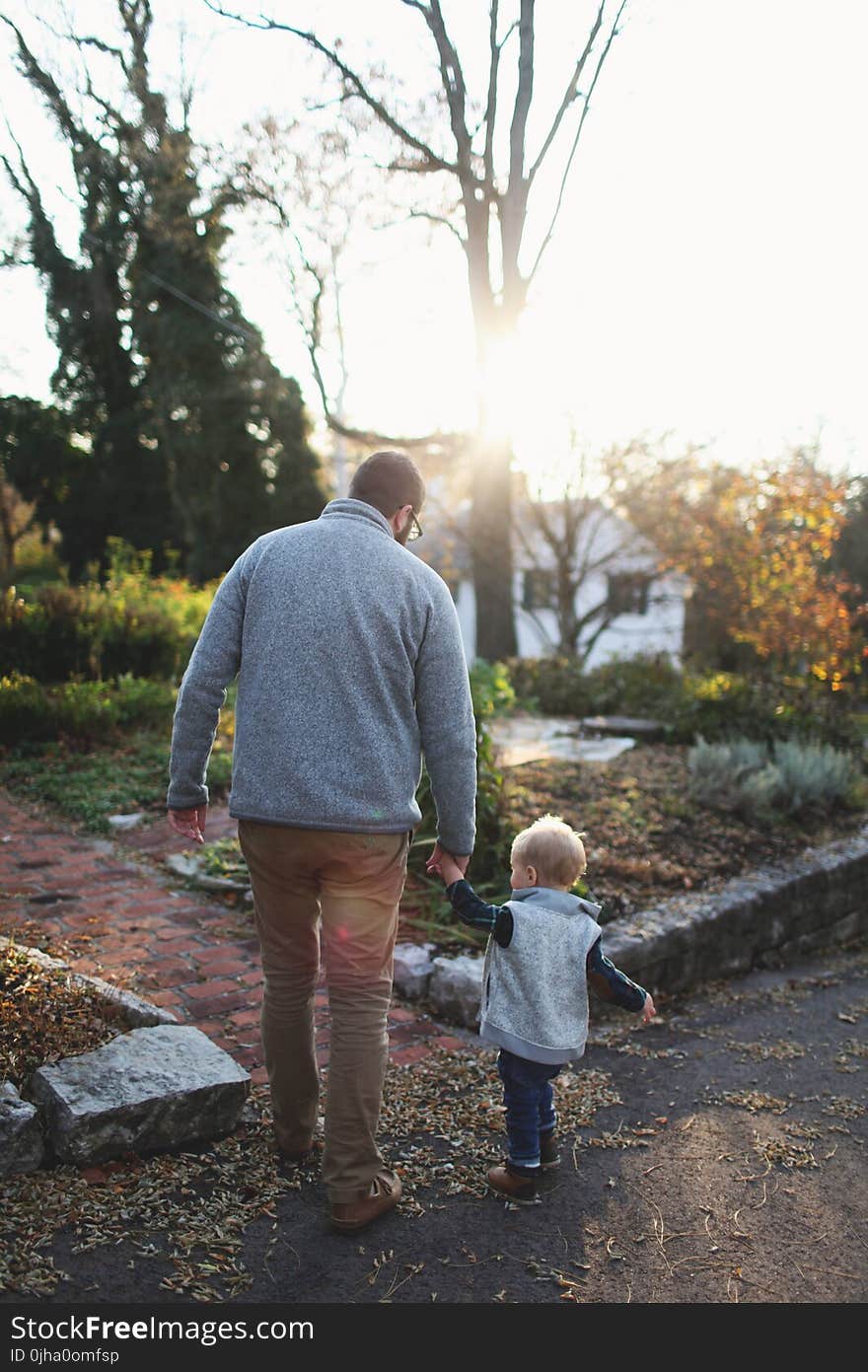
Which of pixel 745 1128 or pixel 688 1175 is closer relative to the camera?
pixel 688 1175

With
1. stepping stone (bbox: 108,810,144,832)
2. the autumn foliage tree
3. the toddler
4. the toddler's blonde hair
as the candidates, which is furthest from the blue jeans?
the autumn foliage tree

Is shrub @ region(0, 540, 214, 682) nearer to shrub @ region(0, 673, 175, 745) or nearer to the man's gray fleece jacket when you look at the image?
shrub @ region(0, 673, 175, 745)

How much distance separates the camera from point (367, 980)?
2.50 metres

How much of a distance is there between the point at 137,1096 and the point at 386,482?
1741 mm

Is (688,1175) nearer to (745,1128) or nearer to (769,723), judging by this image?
(745,1128)

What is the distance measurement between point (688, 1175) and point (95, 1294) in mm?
1646

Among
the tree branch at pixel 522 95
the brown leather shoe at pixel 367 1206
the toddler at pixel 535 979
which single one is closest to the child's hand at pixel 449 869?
the toddler at pixel 535 979

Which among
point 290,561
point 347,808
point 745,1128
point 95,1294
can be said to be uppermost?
point 290,561

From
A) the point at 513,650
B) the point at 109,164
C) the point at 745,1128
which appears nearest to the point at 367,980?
the point at 745,1128

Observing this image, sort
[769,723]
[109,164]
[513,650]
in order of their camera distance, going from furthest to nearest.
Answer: [109,164], [513,650], [769,723]

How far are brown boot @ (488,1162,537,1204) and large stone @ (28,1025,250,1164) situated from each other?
2.43 ft

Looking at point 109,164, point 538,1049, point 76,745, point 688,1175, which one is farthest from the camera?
point 109,164

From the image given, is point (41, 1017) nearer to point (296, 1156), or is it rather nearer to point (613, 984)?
point (296, 1156)

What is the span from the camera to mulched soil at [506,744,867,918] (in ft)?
16.8
